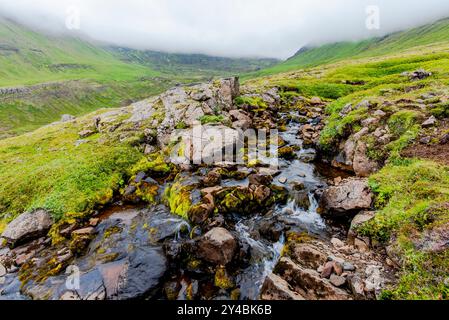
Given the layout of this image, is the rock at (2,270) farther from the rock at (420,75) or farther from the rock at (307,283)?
the rock at (420,75)

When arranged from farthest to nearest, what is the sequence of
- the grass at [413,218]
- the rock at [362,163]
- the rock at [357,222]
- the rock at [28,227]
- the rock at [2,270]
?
the rock at [362,163], the rock at [28,227], the rock at [2,270], the rock at [357,222], the grass at [413,218]

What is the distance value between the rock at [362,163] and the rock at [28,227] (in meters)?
21.5

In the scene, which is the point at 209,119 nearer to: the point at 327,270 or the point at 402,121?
the point at 402,121

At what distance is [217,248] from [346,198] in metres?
7.92

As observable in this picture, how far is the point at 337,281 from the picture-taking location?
389 inches

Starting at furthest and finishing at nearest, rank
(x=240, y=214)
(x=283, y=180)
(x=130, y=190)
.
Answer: (x=130, y=190) < (x=283, y=180) < (x=240, y=214)

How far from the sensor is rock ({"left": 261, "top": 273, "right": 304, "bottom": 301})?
9.77m

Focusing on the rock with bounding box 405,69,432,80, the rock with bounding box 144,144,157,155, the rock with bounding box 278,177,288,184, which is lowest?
the rock with bounding box 278,177,288,184

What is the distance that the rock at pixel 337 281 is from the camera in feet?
32.1

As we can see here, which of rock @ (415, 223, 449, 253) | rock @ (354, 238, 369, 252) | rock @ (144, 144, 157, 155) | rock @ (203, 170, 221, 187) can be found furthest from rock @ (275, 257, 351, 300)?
rock @ (144, 144, 157, 155)

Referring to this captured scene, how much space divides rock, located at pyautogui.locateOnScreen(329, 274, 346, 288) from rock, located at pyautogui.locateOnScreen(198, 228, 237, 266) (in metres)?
4.54

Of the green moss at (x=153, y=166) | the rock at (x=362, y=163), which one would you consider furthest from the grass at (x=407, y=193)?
the green moss at (x=153, y=166)

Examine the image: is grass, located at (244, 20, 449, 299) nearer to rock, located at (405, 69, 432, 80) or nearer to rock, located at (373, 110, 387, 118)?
rock, located at (373, 110, 387, 118)

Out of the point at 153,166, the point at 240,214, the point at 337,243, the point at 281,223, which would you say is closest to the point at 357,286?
the point at 337,243
